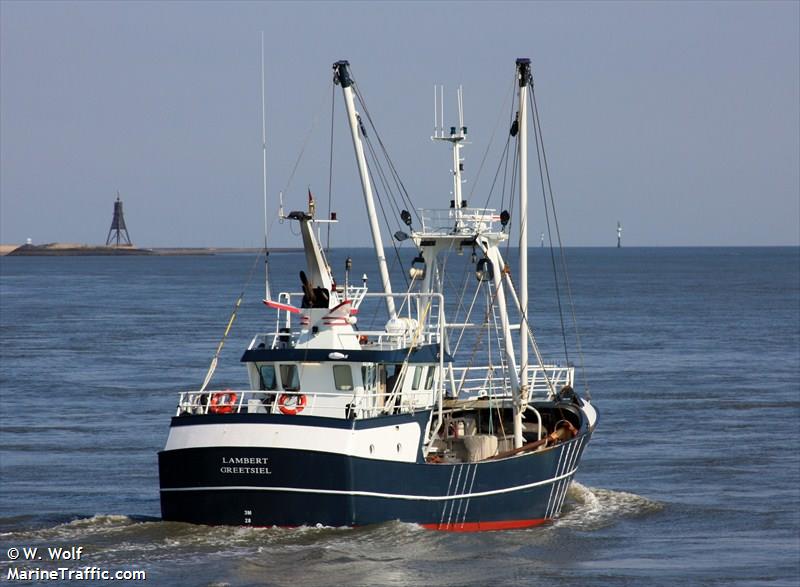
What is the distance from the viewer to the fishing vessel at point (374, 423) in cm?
2512

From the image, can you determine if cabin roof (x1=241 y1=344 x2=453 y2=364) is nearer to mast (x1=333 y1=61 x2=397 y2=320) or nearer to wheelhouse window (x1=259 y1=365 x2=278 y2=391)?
wheelhouse window (x1=259 y1=365 x2=278 y2=391)

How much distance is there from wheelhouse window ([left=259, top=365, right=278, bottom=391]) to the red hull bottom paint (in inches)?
146

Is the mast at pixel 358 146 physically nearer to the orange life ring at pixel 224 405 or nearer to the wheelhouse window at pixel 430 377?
the wheelhouse window at pixel 430 377

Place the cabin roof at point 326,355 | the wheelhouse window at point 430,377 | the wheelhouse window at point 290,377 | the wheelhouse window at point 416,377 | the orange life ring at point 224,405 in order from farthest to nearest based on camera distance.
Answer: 1. the wheelhouse window at point 430,377
2. the wheelhouse window at point 416,377
3. the wheelhouse window at point 290,377
4. the cabin roof at point 326,355
5. the orange life ring at point 224,405

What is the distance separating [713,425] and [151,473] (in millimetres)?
16999

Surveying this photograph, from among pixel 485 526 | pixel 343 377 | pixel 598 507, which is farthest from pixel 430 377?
pixel 598 507

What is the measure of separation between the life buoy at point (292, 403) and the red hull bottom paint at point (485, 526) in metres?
3.03

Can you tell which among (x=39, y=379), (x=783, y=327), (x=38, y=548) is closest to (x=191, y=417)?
(x=38, y=548)

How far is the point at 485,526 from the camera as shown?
92.3 feet

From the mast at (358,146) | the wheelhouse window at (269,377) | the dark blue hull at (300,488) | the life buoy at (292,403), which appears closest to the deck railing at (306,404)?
the life buoy at (292,403)

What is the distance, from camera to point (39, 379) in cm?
5403

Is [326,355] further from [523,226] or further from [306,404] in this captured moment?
[523,226]

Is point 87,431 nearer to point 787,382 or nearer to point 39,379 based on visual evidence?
point 39,379

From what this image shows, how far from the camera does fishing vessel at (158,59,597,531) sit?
989 inches
